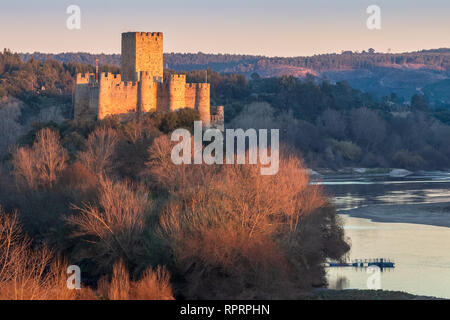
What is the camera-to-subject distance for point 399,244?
3597cm

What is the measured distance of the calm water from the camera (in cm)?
2916

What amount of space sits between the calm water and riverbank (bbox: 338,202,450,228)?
800 millimetres

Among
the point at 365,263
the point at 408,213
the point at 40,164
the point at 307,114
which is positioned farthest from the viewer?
the point at 307,114

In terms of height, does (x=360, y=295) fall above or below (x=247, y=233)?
below

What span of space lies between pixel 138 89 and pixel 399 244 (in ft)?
44.4

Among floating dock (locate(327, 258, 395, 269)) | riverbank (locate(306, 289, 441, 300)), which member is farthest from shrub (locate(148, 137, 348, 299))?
riverbank (locate(306, 289, 441, 300))

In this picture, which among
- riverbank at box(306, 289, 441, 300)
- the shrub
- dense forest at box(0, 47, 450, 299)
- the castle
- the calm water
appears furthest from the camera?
the castle

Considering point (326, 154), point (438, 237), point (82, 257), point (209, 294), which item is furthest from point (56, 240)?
point (326, 154)

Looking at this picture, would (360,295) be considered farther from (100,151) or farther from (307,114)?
(307,114)

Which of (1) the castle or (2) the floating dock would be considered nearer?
(2) the floating dock

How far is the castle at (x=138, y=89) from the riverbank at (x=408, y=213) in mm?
9795

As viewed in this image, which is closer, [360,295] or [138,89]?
[360,295]

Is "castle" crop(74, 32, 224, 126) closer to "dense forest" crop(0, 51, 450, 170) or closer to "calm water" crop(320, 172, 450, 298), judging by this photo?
"calm water" crop(320, 172, 450, 298)

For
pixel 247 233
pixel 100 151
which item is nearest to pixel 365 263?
pixel 247 233
